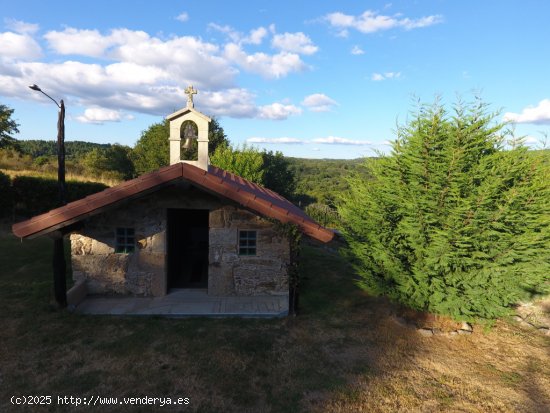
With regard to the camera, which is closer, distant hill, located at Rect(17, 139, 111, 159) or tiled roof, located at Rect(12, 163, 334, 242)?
tiled roof, located at Rect(12, 163, 334, 242)

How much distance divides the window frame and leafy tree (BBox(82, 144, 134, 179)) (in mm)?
36011

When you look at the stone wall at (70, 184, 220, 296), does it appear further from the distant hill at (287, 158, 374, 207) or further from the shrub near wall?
the distant hill at (287, 158, 374, 207)

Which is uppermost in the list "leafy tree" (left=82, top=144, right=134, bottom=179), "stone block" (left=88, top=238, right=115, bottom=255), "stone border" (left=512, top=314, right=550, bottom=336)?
"leafy tree" (left=82, top=144, right=134, bottom=179)

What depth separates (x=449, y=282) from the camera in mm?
7105

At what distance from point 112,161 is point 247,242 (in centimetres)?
4215

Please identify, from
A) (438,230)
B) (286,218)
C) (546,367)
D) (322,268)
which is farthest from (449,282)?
(322,268)

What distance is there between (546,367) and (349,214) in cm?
504

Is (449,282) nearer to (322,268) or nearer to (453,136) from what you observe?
(453,136)

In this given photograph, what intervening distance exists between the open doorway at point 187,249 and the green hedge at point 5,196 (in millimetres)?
9392

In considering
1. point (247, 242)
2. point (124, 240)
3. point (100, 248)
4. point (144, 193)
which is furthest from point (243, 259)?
point (100, 248)

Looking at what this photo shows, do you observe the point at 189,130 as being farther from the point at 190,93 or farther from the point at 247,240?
the point at 247,240

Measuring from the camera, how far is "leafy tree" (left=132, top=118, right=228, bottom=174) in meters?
38.5

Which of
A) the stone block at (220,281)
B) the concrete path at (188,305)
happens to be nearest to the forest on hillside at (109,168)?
the concrete path at (188,305)

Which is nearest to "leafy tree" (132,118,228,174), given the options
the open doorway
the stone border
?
the open doorway
